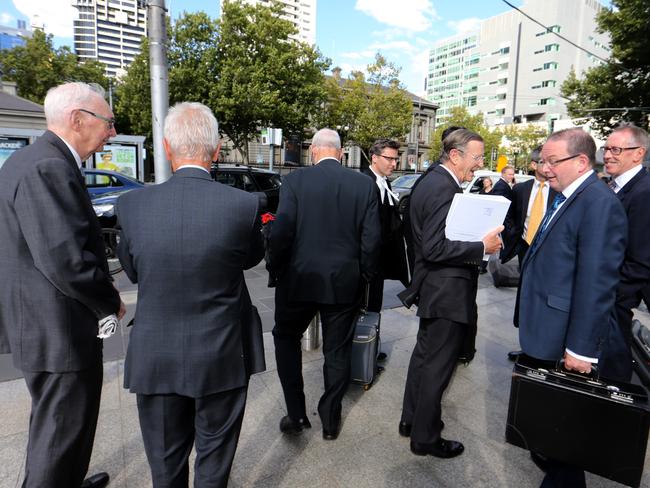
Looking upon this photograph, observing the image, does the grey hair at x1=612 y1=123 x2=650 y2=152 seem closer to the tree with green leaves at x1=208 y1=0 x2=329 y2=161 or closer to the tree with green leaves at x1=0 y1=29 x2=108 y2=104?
the tree with green leaves at x1=208 y1=0 x2=329 y2=161

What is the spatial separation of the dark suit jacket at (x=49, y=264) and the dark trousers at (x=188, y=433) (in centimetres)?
44

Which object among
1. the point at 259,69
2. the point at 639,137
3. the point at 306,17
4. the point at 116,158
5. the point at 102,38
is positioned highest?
the point at 306,17

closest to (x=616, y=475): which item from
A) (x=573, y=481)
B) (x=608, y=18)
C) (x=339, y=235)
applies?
(x=573, y=481)

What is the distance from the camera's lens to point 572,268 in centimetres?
188

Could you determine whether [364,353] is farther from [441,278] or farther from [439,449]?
[441,278]

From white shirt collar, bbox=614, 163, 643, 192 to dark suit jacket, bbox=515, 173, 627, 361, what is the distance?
45.7 inches

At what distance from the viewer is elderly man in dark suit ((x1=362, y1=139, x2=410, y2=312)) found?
3830 mm

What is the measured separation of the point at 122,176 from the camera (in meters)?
10.7

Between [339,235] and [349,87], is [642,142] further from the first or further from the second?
[349,87]

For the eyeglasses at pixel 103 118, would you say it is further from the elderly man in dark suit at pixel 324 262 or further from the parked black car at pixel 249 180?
the parked black car at pixel 249 180

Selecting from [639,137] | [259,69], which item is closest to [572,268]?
[639,137]

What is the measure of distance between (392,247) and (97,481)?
2.74 m

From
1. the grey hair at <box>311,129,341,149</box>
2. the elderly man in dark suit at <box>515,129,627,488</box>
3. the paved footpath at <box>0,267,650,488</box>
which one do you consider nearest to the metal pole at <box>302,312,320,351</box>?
the paved footpath at <box>0,267,650,488</box>

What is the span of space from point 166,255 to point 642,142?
3.14m
